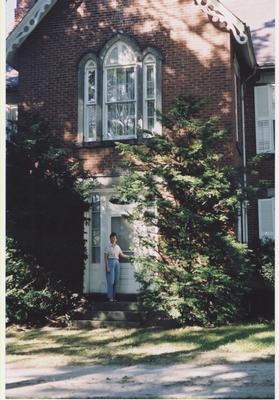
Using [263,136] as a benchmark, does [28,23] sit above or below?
above

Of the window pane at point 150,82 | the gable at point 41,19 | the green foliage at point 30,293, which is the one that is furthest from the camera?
the window pane at point 150,82

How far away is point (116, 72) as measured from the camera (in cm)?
1273

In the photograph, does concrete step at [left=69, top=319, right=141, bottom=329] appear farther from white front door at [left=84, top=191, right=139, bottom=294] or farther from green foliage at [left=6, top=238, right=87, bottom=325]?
white front door at [left=84, top=191, right=139, bottom=294]

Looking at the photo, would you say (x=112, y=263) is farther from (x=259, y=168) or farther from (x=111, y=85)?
(x=259, y=168)

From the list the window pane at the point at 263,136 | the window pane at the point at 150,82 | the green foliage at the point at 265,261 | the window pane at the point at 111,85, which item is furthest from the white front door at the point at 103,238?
the window pane at the point at 263,136

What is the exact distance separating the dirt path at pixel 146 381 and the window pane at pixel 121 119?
6540 millimetres

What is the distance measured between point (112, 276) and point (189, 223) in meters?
2.34

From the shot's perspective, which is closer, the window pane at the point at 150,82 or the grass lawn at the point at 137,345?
the grass lawn at the point at 137,345

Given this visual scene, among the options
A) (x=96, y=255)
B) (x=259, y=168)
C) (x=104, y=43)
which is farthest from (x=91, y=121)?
(x=259, y=168)

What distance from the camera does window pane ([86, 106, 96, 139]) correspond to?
1275 cm

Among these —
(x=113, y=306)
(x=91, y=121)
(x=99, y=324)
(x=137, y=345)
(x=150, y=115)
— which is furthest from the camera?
(x=91, y=121)

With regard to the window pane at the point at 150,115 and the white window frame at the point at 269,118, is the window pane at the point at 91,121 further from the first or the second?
the white window frame at the point at 269,118

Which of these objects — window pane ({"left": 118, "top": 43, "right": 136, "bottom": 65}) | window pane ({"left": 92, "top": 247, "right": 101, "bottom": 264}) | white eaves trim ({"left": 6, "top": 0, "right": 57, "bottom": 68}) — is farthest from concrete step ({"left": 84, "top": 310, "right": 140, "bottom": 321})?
white eaves trim ({"left": 6, "top": 0, "right": 57, "bottom": 68})

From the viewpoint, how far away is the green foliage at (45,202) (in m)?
10.8
